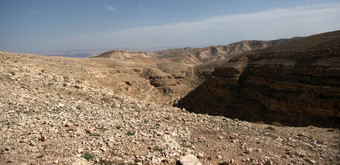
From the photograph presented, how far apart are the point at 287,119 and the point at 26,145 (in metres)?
18.9

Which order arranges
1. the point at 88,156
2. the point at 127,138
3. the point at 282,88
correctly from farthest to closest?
the point at 282,88, the point at 127,138, the point at 88,156

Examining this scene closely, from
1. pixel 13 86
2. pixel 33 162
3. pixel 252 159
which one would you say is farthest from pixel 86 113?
pixel 252 159

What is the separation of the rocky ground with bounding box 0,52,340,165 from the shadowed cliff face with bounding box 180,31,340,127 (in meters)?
8.20

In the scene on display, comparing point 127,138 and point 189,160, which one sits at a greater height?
point 127,138

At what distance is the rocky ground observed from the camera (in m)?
5.12

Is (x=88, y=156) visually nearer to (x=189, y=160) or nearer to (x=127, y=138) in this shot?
(x=127, y=138)

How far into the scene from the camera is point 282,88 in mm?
19016

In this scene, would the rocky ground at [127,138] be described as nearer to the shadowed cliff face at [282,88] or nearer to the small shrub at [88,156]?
the small shrub at [88,156]

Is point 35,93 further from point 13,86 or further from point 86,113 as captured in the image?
point 86,113

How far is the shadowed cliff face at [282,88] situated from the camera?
15.7 meters

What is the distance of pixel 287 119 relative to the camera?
17188 millimetres

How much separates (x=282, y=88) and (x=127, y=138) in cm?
1797

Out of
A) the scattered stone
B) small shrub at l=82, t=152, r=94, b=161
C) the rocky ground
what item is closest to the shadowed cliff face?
the rocky ground

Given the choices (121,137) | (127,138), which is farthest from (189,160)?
(121,137)
